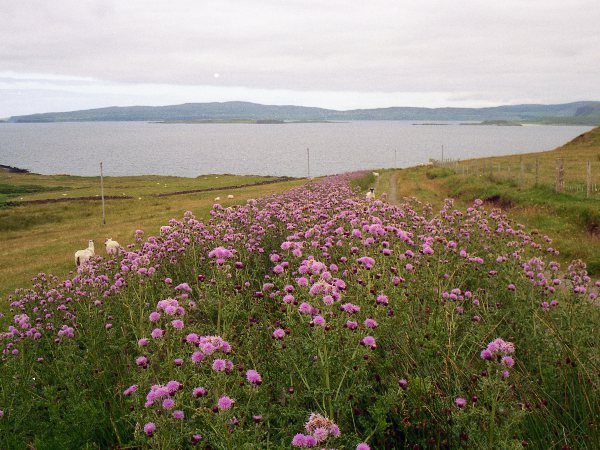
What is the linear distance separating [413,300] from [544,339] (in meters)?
1.72

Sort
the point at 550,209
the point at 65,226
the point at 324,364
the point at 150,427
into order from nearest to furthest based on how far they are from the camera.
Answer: the point at 150,427, the point at 324,364, the point at 550,209, the point at 65,226

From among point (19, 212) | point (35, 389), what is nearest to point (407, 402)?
point (35, 389)

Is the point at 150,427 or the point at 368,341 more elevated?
the point at 368,341

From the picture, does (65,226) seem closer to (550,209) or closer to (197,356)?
(550,209)

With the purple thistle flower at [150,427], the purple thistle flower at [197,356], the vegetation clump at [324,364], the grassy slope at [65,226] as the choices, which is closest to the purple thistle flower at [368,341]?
the vegetation clump at [324,364]

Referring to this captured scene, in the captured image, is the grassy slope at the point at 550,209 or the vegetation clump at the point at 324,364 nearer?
the vegetation clump at the point at 324,364

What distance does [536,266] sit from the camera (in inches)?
286

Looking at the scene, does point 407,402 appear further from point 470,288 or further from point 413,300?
point 470,288

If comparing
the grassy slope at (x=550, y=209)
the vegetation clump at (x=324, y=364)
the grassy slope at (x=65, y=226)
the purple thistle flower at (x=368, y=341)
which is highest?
the purple thistle flower at (x=368, y=341)

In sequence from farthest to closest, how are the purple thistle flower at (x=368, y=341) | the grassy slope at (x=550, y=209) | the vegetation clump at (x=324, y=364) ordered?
the grassy slope at (x=550, y=209) → the purple thistle flower at (x=368, y=341) → the vegetation clump at (x=324, y=364)

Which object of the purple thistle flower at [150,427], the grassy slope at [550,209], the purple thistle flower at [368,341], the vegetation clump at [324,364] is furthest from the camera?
the grassy slope at [550,209]

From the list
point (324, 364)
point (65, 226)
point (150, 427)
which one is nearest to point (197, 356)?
point (150, 427)

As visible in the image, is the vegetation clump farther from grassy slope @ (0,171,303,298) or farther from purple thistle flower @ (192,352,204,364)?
grassy slope @ (0,171,303,298)

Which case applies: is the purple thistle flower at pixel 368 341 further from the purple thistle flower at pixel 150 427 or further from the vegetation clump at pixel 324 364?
the purple thistle flower at pixel 150 427
